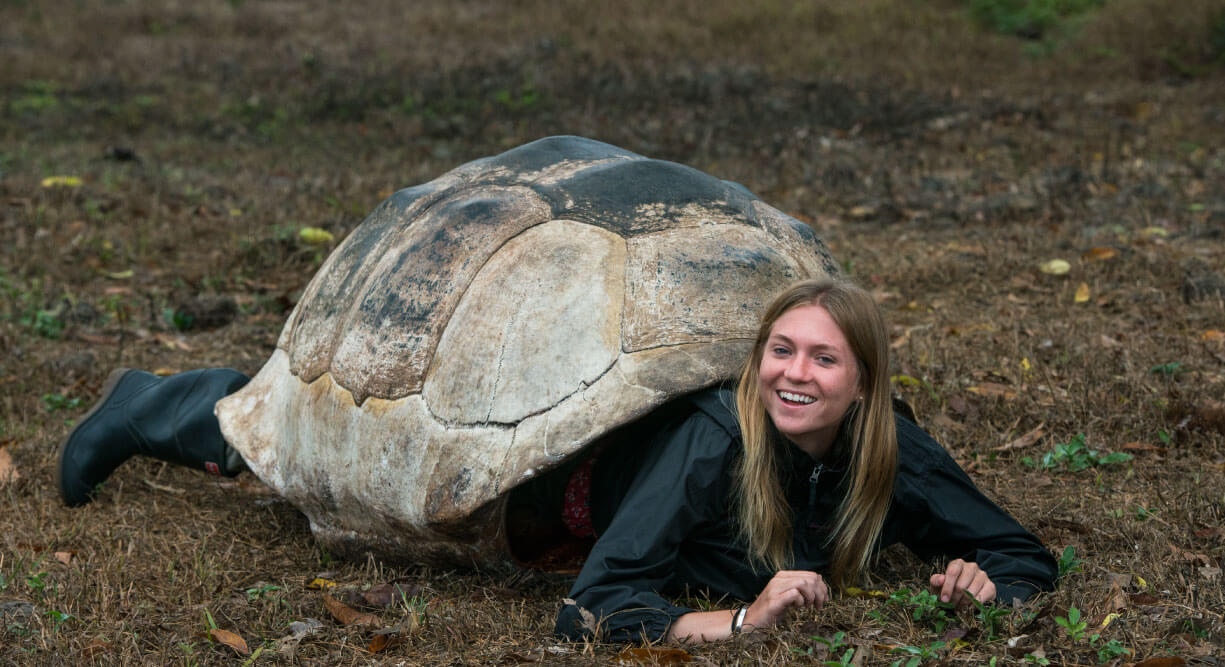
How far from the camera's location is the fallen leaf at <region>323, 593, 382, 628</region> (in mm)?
3133

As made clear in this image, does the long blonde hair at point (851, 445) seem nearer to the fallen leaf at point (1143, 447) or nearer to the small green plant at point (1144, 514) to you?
the small green plant at point (1144, 514)

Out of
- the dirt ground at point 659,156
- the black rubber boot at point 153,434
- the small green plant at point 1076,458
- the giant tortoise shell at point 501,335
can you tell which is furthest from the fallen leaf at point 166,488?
the small green plant at point 1076,458

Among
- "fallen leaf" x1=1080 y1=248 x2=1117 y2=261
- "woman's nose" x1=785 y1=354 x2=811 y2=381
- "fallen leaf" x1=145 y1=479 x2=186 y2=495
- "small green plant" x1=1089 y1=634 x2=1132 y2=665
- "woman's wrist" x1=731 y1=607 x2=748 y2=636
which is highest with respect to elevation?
"woman's nose" x1=785 y1=354 x2=811 y2=381

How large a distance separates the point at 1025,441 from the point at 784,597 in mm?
1938

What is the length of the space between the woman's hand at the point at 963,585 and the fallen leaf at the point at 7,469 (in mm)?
3307

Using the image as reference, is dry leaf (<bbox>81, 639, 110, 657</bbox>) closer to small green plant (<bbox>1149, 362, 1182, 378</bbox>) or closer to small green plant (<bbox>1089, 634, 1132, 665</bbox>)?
small green plant (<bbox>1089, 634, 1132, 665</bbox>)

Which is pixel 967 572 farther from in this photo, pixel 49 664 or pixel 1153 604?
pixel 49 664

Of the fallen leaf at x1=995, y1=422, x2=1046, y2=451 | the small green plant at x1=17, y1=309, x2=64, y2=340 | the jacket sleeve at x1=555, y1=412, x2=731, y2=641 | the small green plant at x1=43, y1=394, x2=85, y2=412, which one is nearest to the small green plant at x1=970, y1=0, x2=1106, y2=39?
the fallen leaf at x1=995, y1=422, x2=1046, y2=451

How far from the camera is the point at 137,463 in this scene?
15.3 ft

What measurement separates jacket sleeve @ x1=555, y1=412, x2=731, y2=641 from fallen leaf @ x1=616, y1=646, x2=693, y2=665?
5 cm

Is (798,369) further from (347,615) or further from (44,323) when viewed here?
(44,323)

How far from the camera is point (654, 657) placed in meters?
2.67

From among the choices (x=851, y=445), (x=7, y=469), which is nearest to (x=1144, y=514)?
(x=851, y=445)

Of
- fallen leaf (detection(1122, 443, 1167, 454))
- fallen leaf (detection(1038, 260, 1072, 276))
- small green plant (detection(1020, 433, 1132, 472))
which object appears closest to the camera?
small green plant (detection(1020, 433, 1132, 472))
